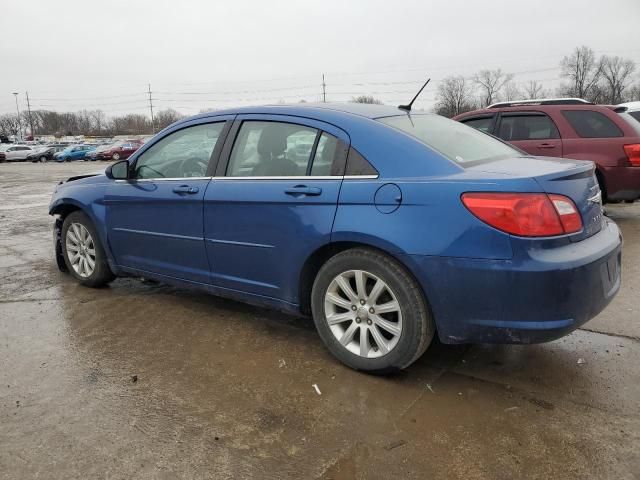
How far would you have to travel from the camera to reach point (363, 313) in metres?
3.19

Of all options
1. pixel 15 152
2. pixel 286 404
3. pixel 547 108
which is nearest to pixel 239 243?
pixel 286 404

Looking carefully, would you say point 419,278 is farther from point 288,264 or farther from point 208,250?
point 208,250

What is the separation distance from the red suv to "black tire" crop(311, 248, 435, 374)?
214 inches

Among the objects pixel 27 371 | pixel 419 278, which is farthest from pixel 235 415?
pixel 27 371

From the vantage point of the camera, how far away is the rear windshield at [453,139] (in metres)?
3.26

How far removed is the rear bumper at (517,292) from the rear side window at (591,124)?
5204 mm

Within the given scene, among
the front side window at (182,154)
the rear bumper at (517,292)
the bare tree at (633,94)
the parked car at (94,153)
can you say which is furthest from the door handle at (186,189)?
the bare tree at (633,94)

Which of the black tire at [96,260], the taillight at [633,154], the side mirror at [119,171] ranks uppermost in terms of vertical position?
the side mirror at [119,171]

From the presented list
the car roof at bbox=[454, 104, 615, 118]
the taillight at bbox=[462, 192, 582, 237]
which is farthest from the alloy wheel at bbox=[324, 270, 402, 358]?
the car roof at bbox=[454, 104, 615, 118]

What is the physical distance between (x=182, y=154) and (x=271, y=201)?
45.9 inches

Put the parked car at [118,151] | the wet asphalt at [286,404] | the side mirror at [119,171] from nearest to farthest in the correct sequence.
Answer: the wet asphalt at [286,404] → the side mirror at [119,171] → the parked car at [118,151]

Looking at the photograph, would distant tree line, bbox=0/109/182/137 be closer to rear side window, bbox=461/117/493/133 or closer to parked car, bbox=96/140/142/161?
parked car, bbox=96/140/142/161

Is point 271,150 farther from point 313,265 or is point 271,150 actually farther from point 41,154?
point 41,154

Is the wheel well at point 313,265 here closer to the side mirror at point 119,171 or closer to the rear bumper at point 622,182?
the side mirror at point 119,171
